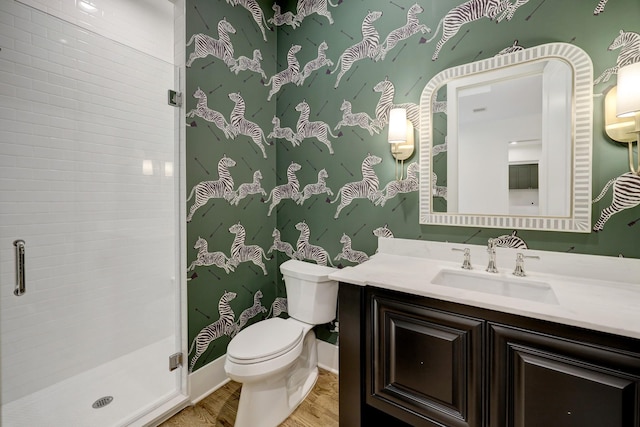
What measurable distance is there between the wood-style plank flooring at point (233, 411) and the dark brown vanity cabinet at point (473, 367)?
32cm

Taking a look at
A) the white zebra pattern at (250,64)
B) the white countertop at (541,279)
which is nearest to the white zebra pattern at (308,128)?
the white zebra pattern at (250,64)

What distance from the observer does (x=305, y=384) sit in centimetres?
184

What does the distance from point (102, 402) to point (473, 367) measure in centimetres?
203

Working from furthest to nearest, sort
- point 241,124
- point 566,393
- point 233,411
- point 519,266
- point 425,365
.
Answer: point 241,124
point 233,411
point 519,266
point 425,365
point 566,393

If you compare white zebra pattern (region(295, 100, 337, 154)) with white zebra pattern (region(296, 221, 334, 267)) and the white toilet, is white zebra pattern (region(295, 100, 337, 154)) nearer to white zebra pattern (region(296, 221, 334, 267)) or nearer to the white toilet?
white zebra pattern (region(296, 221, 334, 267))

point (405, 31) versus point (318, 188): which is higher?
point (405, 31)

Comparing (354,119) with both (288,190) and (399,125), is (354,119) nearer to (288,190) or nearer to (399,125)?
(399,125)

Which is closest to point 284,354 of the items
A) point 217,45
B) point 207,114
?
point 207,114

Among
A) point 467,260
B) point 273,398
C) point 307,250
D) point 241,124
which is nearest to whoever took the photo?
point 467,260

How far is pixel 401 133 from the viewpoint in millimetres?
1606

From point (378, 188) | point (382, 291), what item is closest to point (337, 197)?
point (378, 188)

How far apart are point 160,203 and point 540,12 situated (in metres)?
2.37

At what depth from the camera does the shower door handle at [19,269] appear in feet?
4.61

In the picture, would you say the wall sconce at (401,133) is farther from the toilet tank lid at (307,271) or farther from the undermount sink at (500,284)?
the toilet tank lid at (307,271)
